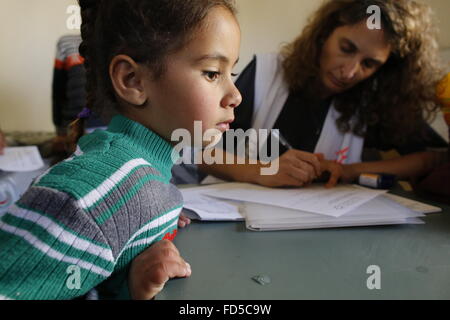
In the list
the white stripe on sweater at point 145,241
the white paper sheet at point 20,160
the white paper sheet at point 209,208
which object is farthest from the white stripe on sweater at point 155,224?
the white paper sheet at point 20,160

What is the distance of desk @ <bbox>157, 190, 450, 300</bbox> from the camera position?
0.39 m

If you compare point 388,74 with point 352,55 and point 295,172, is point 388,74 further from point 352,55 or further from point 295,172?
point 295,172

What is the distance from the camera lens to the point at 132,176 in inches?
15.9

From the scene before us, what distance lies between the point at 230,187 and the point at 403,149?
0.55 meters

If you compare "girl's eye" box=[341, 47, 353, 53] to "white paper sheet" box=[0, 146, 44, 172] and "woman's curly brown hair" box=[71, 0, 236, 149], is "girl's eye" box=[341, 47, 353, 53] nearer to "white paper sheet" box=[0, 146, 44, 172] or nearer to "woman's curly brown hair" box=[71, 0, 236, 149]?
"woman's curly brown hair" box=[71, 0, 236, 149]

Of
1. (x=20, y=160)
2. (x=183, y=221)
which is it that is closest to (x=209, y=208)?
(x=183, y=221)

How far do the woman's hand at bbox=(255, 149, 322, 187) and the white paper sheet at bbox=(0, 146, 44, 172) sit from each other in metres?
0.54

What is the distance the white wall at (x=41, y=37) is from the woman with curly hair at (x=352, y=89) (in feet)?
0.32

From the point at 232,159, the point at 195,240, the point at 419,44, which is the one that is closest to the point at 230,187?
the point at 232,159

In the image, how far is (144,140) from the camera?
1.58 ft

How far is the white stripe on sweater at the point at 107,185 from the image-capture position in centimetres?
35

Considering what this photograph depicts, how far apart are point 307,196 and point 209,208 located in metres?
0.18

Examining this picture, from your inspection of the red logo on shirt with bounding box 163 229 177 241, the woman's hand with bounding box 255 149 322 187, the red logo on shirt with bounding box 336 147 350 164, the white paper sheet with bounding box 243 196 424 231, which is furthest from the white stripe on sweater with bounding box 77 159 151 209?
the red logo on shirt with bounding box 336 147 350 164
